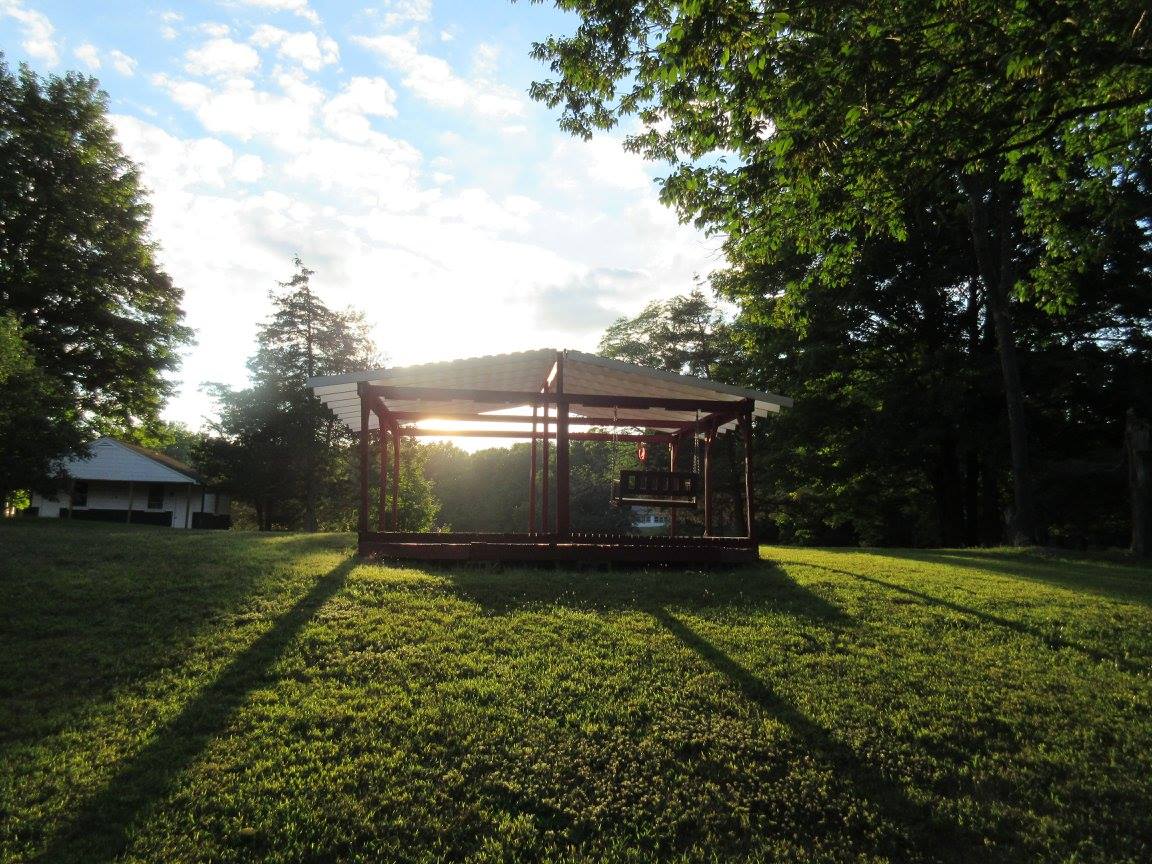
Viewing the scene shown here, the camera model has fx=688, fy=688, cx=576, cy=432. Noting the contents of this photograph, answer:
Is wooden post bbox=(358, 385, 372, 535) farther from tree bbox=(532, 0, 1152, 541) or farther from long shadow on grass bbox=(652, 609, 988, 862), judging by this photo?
long shadow on grass bbox=(652, 609, 988, 862)

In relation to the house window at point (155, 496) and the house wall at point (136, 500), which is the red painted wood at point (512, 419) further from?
the house window at point (155, 496)

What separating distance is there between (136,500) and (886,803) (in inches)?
1505

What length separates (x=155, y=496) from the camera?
113ft

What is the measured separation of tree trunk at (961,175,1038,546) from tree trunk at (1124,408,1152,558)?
5.99 ft

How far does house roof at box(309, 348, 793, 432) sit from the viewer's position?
418 inches

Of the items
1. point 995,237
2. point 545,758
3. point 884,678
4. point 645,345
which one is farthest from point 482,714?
point 645,345

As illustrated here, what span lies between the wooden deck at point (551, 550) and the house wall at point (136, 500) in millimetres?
27637

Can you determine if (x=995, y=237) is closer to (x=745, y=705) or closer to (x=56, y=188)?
(x=745, y=705)

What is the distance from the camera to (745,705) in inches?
194

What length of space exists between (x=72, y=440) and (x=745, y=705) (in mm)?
20320

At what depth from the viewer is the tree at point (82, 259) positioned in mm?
21438

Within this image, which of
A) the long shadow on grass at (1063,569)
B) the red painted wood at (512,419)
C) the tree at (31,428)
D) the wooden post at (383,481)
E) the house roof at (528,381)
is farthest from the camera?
the tree at (31,428)

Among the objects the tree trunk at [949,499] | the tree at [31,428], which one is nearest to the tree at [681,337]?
the tree trunk at [949,499]

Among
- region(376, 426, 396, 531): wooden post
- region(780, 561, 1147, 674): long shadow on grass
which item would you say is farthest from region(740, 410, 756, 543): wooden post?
region(376, 426, 396, 531): wooden post
